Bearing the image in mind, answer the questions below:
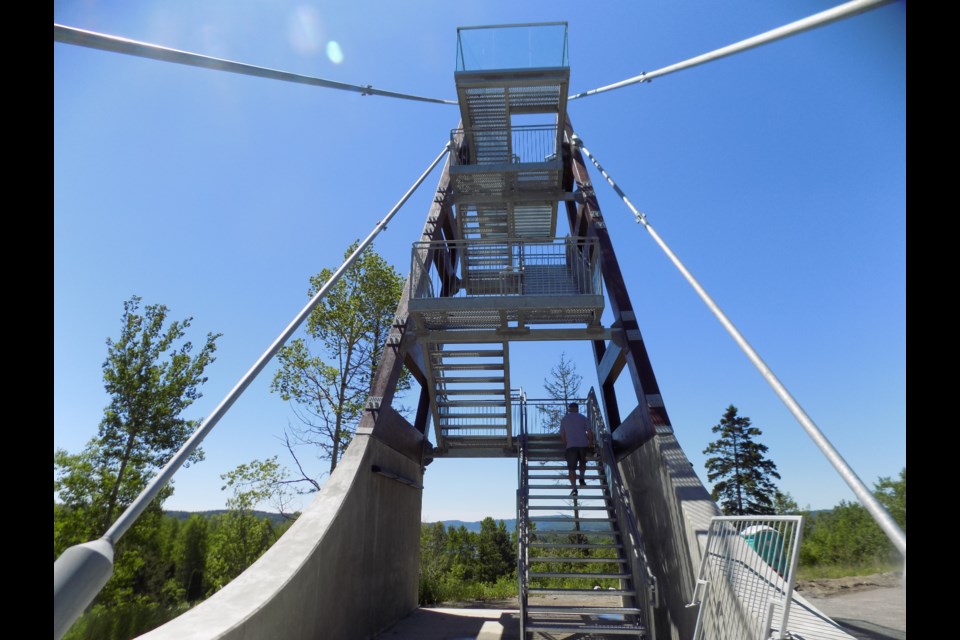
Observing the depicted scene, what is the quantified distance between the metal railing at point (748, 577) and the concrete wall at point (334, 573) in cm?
368

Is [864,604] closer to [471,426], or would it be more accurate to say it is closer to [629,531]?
[629,531]

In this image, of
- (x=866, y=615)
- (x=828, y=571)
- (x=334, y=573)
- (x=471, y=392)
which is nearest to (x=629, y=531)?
(x=866, y=615)

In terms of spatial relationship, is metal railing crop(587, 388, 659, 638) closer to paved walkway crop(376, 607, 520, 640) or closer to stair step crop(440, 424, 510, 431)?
stair step crop(440, 424, 510, 431)

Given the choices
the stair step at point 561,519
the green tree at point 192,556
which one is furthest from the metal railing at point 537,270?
the green tree at point 192,556

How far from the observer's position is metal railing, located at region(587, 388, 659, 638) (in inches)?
276

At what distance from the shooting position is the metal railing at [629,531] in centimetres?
701

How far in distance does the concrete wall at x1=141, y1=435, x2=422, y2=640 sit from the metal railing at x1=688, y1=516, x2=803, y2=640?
3685mm

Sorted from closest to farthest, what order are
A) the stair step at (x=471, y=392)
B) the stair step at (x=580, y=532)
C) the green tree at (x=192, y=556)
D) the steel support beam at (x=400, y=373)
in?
the stair step at (x=580, y=532), the steel support beam at (x=400, y=373), the stair step at (x=471, y=392), the green tree at (x=192, y=556)

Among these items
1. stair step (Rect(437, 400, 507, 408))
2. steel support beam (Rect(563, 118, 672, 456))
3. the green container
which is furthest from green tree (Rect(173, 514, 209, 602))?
the green container

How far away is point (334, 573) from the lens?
21.2 ft

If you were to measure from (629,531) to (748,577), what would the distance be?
336 cm

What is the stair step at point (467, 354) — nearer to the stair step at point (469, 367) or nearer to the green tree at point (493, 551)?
the stair step at point (469, 367)
